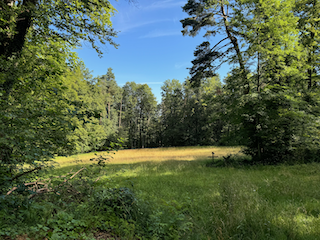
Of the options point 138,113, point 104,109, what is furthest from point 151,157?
point 138,113

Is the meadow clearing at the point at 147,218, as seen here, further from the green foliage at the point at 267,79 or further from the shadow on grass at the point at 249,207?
the green foliage at the point at 267,79

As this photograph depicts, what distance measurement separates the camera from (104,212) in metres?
3.38

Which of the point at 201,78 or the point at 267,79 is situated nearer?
the point at 267,79

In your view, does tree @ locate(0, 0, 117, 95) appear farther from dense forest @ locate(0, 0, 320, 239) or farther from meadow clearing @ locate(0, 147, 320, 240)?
meadow clearing @ locate(0, 147, 320, 240)

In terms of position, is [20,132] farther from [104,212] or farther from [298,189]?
[298,189]

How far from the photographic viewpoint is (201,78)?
1229 cm

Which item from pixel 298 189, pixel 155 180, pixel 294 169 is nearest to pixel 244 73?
pixel 294 169

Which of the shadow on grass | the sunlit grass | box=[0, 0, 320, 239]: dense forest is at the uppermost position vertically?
box=[0, 0, 320, 239]: dense forest

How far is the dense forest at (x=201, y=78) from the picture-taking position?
11.1 ft

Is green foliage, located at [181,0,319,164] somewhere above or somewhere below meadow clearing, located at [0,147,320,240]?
above

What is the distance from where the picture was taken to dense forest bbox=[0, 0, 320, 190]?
3381 millimetres

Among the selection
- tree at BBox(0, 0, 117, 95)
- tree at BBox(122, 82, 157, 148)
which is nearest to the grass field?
tree at BBox(0, 0, 117, 95)

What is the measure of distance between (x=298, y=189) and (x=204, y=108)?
38.8 m

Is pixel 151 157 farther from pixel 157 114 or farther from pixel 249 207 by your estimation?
pixel 157 114
